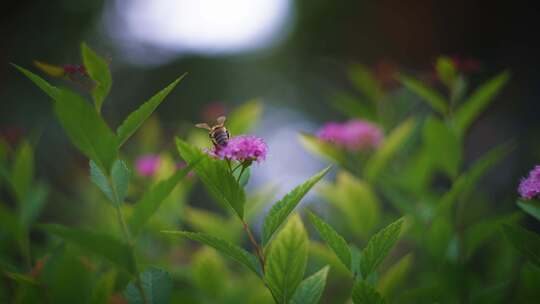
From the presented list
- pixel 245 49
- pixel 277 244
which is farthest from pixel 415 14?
pixel 245 49

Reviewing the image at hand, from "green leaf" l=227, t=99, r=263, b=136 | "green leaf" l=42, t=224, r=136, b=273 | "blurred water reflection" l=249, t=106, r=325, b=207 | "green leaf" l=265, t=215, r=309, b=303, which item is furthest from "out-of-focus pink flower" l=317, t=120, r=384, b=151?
"blurred water reflection" l=249, t=106, r=325, b=207

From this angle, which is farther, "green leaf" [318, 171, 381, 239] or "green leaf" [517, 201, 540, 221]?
"green leaf" [318, 171, 381, 239]

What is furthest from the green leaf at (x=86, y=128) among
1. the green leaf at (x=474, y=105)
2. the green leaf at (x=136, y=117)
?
the green leaf at (x=474, y=105)

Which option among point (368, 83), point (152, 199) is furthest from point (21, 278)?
point (368, 83)

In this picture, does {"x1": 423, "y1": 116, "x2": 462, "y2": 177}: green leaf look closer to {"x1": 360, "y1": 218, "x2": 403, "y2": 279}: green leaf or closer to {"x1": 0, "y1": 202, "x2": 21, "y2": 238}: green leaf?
{"x1": 360, "y1": 218, "x2": 403, "y2": 279}: green leaf

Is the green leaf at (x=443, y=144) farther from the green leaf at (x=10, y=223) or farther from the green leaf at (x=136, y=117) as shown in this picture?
the green leaf at (x=10, y=223)
